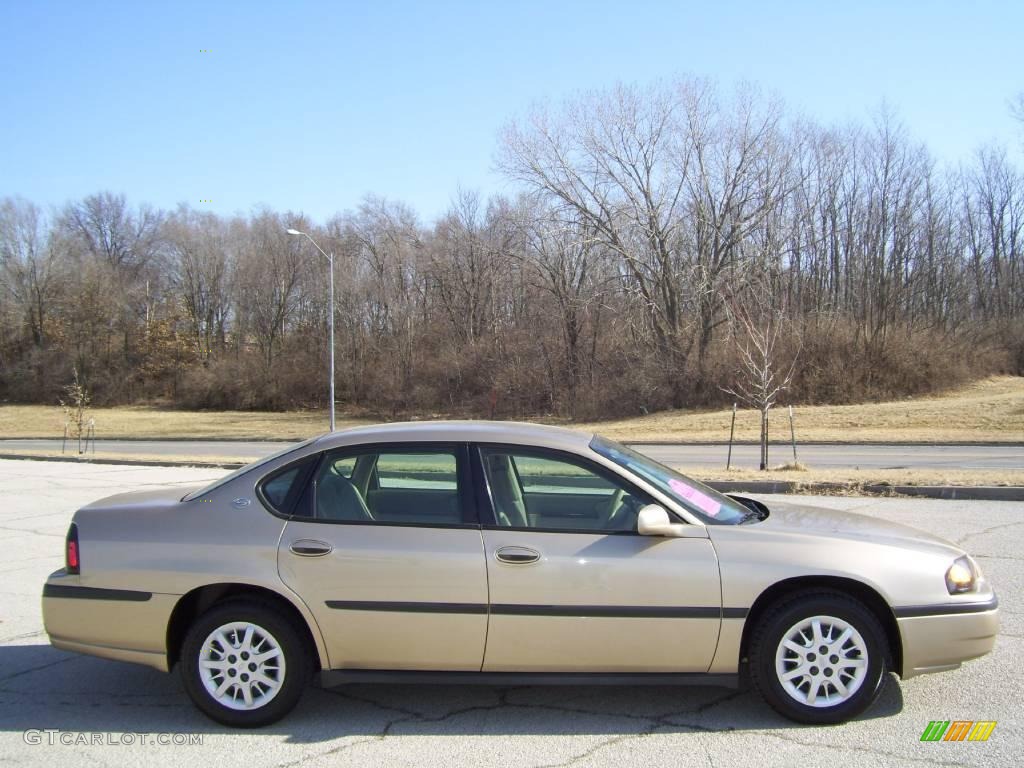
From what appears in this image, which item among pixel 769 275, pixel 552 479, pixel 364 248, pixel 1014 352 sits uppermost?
pixel 364 248

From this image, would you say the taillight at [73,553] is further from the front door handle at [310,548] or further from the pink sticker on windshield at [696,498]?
the pink sticker on windshield at [696,498]

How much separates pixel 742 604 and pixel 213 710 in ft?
8.72

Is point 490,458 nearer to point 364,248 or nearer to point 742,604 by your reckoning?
point 742,604

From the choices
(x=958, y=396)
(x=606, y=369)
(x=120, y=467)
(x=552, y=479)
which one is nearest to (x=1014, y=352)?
(x=958, y=396)

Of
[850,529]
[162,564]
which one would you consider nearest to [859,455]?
[850,529]

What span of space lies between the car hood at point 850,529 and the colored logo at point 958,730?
2.67 ft

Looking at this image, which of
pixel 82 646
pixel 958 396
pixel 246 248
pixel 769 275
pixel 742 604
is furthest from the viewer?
pixel 246 248

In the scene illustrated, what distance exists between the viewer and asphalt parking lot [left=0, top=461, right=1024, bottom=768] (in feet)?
12.2

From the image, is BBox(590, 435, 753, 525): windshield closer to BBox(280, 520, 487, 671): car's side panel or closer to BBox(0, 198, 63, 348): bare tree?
BBox(280, 520, 487, 671): car's side panel

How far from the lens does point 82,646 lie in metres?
4.23

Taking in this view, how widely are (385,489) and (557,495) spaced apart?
0.96 m

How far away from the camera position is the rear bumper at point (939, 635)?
397 cm

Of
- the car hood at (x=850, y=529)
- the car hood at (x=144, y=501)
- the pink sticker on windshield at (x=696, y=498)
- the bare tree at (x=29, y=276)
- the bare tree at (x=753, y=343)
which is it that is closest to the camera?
the car hood at (x=850, y=529)

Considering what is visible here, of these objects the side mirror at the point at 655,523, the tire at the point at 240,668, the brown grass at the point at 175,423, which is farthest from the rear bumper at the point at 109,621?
the brown grass at the point at 175,423
